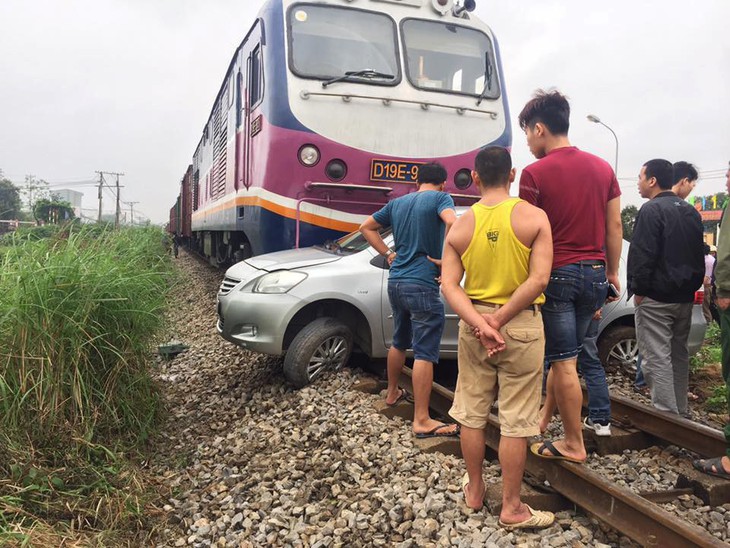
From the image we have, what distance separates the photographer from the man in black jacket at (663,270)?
3.90m

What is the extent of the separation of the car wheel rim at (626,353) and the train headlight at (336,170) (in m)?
2.96

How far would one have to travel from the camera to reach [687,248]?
3896mm

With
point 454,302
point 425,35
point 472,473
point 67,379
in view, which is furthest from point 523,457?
point 425,35

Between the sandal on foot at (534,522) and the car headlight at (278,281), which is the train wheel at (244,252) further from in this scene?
the sandal on foot at (534,522)

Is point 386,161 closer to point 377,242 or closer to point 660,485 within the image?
point 377,242

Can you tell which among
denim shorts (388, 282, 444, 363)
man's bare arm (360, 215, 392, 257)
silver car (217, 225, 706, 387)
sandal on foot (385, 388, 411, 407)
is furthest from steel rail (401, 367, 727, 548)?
silver car (217, 225, 706, 387)

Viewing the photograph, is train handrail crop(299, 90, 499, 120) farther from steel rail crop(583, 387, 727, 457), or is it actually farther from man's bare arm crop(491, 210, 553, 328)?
man's bare arm crop(491, 210, 553, 328)

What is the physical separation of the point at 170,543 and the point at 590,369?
241 cm

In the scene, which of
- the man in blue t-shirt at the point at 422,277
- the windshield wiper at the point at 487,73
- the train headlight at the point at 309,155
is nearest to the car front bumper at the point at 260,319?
the man in blue t-shirt at the point at 422,277

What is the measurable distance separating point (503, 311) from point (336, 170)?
3588 mm

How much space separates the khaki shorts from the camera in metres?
2.52

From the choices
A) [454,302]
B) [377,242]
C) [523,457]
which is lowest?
[523,457]

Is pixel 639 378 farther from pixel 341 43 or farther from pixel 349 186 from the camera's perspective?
pixel 341 43

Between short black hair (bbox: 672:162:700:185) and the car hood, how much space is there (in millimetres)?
2579
